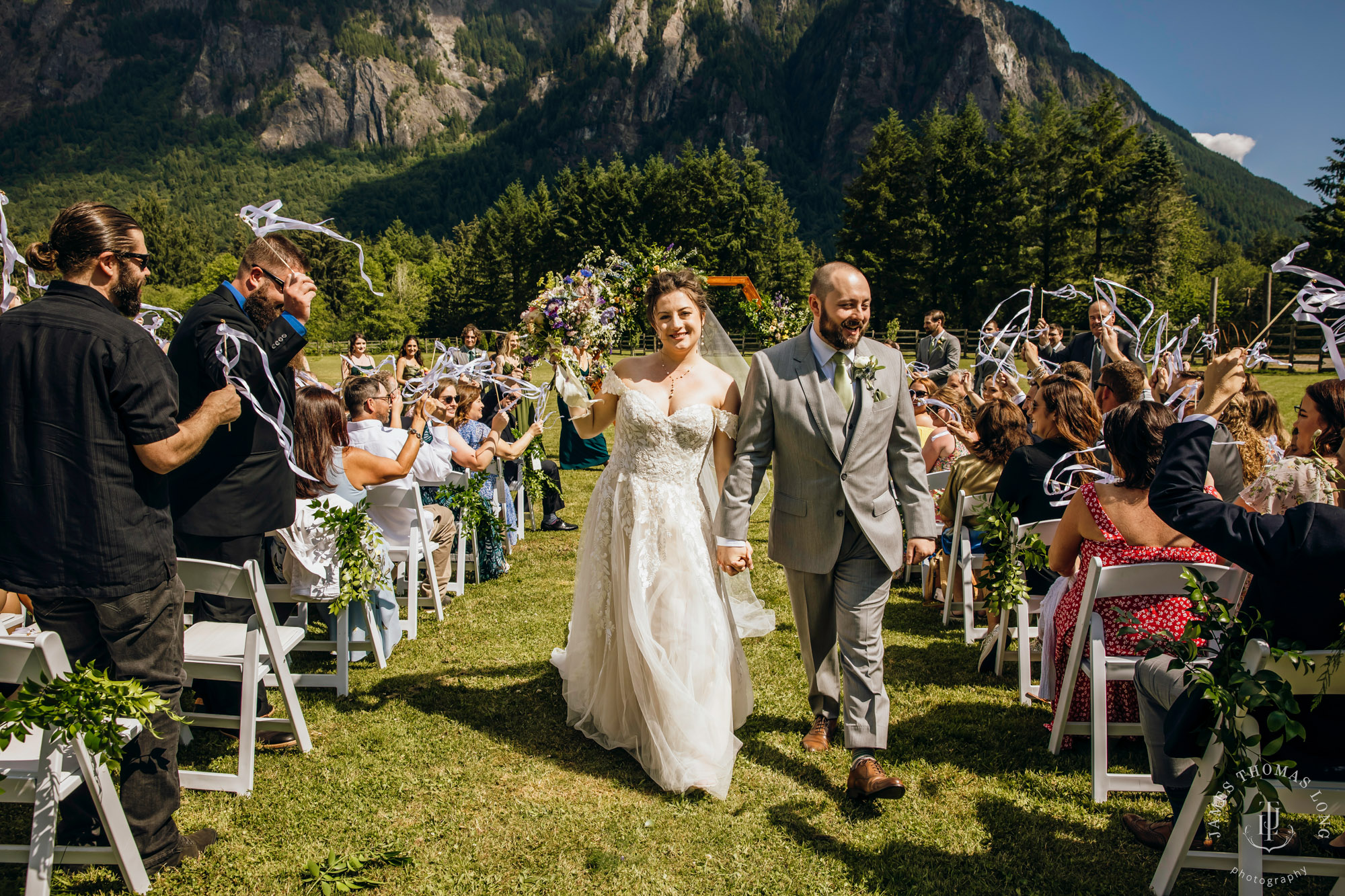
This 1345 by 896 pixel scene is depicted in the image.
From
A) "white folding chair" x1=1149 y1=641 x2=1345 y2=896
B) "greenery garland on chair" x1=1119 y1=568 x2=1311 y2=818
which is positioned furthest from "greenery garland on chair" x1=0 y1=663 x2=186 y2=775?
"white folding chair" x1=1149 y1=641 x2=1345 y2=896

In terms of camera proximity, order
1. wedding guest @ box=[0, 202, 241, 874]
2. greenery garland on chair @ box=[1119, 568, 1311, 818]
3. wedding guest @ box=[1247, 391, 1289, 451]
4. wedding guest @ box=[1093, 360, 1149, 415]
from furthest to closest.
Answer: wedding guest @ box=[1247, 391, 1289, 451], wedding guest @ box=[1093, 360, 1149, 415], wedding guest @ box=[0, 202, 241, 874], greenery garland on chair @ box=[1119, 568, 1311, 818]

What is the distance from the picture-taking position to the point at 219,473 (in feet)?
13.5

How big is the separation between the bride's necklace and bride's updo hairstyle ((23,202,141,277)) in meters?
2.51

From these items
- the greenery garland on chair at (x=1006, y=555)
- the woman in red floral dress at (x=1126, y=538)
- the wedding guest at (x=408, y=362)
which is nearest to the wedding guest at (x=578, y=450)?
the wedding guest at (x=408, y=362)

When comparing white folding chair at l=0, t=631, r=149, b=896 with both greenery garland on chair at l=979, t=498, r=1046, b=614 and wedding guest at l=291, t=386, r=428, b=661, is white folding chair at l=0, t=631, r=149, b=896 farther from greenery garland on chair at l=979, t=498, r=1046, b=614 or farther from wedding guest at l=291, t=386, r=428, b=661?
greenery garland on chair at l=979, t=498, r=1046, b=614

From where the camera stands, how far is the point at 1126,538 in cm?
391

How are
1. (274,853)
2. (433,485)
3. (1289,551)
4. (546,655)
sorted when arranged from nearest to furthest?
(1289,551) < (274,853) < (546,655) < (433,485)

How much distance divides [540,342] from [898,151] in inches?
2197

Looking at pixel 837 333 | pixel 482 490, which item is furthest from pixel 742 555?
pixel 482 490

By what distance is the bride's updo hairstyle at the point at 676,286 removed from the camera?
4375 millimetres

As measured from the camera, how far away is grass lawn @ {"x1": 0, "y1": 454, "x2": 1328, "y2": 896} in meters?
3.29

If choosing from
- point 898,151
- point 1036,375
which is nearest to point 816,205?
point 898,151

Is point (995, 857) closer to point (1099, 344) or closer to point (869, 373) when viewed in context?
point (869, 373)

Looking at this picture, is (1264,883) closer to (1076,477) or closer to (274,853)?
(1076,477)
